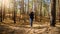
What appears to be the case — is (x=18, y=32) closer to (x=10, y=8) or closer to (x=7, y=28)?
(x=7, y=28)

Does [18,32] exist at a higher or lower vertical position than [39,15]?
lower

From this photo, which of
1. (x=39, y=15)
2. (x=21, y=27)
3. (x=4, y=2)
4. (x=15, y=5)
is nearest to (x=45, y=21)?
(x=39, y=15)

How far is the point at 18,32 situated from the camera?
4.29 meters

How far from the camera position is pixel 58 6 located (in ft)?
15.2

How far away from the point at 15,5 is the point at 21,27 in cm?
73

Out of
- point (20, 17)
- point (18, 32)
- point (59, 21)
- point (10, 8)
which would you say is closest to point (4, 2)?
point (10, 8)

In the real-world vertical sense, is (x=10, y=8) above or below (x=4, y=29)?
above

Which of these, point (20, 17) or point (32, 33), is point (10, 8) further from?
point (32, 33)

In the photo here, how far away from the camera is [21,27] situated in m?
4.35

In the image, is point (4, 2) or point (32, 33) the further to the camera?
point (4, 2)

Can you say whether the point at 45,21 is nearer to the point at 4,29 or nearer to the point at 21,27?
the point at 21,27

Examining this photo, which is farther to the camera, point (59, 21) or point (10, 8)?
point (10, 8)

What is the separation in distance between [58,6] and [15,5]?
4.11ft

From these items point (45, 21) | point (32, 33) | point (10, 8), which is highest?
point (10, 8)
